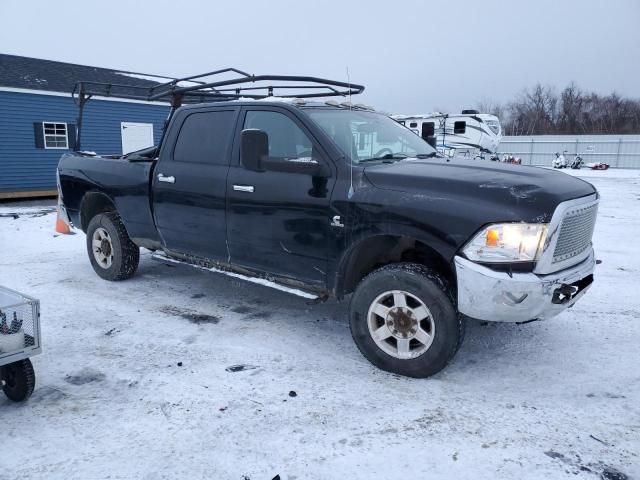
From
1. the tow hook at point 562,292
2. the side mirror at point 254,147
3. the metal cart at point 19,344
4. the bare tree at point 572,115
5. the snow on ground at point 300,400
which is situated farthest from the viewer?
the bare tree at point 572,115

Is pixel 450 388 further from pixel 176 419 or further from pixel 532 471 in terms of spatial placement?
pixel 176 419

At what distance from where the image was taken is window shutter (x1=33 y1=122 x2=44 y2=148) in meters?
16.8

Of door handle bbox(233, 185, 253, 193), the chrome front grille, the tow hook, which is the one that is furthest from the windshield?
the tow hook

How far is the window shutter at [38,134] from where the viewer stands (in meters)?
16.8

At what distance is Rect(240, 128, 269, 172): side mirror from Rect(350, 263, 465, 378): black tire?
4.27 ft

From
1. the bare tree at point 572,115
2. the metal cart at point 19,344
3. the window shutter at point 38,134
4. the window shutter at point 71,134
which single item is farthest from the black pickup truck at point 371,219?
the bare tree at point 572,115

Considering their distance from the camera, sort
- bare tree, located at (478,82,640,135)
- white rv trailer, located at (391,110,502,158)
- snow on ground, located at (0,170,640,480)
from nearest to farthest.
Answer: snow on ground, located at (0,170,640,480) → white rv trailer, located at (391,110,502,158) → bare tree, located at (478,82,640,135)

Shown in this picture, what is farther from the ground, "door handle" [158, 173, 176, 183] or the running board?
"door handle" [158, 173, 176, 183]

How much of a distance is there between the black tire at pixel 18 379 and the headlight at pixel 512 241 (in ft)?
9.83

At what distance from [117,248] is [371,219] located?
3.63m

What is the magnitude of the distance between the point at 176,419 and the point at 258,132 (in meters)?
2.20

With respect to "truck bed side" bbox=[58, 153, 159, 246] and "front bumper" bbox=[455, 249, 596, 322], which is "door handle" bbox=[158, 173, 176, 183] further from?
"front bumper" bbox=[455, 249, 596, 322]

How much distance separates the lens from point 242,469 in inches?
104

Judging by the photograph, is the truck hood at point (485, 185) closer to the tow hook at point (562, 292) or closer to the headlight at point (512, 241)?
the headlight at point (512, 241)
